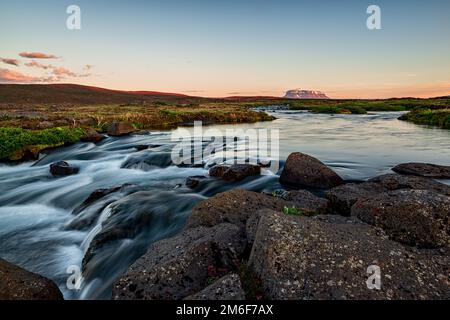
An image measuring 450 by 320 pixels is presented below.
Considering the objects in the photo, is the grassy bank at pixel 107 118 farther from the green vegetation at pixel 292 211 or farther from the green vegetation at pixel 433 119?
the green vegetation at pixel 292 211

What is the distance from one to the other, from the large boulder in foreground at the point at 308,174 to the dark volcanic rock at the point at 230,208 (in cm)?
521

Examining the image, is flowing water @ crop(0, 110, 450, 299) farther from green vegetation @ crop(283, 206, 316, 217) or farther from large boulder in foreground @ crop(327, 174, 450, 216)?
large boulder in foreground @ crop(327, 174, 450, 216)

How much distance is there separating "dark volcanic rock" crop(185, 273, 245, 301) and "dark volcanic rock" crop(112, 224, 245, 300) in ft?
2.65

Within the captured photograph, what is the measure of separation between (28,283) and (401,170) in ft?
55.5

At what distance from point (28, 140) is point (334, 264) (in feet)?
91.0

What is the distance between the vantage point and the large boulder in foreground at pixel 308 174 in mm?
14133

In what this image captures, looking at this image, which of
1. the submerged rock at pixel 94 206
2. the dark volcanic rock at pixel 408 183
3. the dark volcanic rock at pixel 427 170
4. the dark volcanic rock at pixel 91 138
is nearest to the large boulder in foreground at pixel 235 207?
the dark volcanic rock at pixel 408 183

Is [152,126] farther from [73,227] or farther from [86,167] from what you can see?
[73,227]

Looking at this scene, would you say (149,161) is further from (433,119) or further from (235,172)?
(433,119)

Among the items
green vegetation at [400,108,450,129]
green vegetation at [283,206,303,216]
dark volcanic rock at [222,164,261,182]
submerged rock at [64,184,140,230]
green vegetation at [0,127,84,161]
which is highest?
green vegetation at [400,108,450,129]

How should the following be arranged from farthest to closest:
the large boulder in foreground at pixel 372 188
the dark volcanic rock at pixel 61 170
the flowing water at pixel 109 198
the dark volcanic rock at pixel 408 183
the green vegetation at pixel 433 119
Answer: the green vegetation at pixel 433 119 < the dark volcanic rock at pixel 61 170 < the dark volcanic rock at pixel 408 183 < the flowing water at pixel 109 198 < the large boulder in foreground at pixel 372 188

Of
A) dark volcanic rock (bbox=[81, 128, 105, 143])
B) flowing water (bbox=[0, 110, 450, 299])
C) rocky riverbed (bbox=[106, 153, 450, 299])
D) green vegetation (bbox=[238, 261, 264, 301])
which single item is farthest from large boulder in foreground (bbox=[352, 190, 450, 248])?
dark volcanic rock (bbox=[81, 128, 105, 143])

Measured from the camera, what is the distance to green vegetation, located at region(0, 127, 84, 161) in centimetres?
2425

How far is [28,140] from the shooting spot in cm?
2623
